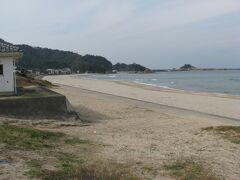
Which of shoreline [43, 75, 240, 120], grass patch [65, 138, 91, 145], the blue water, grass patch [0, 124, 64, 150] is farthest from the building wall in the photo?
the blue water

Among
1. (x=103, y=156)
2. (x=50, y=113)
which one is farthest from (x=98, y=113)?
(x=103, y=156)

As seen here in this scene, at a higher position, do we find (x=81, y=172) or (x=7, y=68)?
(x=7, y=68)

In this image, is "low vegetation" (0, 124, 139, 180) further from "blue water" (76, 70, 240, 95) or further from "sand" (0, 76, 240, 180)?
"blue water" (76, 70, 240, 95)

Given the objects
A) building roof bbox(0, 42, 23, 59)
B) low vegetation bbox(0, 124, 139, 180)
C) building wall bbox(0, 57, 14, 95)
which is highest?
building roof bbox(0, 42, 23, 59)

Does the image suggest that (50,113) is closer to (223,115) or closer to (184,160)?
(184,160)

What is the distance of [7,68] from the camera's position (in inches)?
710

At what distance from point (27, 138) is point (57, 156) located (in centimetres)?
192

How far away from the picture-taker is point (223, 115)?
2078 centimetres

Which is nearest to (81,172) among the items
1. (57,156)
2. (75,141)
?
(57,156)

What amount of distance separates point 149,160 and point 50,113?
7.21 m

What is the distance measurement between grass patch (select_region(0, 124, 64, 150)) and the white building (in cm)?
669

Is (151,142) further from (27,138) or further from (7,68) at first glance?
(7,68)

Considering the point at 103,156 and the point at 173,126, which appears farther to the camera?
the point at 173,126

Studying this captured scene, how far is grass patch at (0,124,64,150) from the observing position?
9.14 metres
